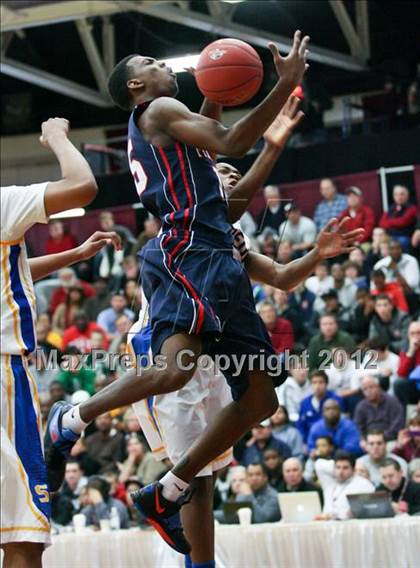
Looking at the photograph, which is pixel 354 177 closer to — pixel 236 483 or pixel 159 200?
pixel 236 483

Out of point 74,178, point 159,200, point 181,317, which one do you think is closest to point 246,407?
point 181,317

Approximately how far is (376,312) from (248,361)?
779 centimetres

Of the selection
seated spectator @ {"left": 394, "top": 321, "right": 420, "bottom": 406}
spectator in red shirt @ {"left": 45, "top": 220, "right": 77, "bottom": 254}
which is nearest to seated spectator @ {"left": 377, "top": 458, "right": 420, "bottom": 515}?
seated spectator @ {"left": 394, "top": 321, "right": 420, "bottom": 406}

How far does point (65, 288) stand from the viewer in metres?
17.6

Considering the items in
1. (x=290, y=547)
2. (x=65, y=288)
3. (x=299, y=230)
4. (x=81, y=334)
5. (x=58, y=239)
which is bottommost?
(x=290, y=547)

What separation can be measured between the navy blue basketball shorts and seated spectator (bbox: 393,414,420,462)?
5.37 m

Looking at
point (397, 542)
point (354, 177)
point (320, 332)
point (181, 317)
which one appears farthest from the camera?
point (354, 177)

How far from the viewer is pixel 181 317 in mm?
5566

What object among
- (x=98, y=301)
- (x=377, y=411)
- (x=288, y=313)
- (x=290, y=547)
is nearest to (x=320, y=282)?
(x=288, y=313)

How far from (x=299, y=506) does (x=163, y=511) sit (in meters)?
4.13

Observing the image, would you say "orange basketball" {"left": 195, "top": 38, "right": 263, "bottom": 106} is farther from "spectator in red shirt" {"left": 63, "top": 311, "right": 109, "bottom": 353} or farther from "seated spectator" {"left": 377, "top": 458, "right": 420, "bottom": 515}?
"spectator in red shirt" {"left": 63, "top": 311, "right": 109, "bottom": 353}

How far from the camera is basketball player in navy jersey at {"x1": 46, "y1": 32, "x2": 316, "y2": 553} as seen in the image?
5547mm

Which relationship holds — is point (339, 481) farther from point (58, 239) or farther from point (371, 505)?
point (58, 239)

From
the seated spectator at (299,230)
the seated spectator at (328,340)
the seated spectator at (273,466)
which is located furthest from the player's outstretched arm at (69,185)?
the seated spectator at (299,230)
